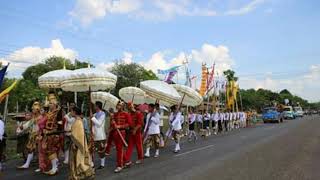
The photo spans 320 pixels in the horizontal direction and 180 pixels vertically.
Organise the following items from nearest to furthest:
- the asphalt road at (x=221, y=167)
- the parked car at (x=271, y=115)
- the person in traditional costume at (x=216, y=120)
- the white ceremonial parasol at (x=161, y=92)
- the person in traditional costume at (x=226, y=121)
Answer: the asphalt road at (x=221, y=167) < the white ceremonial parasol at (x=161, y=92) < the person in traditional costume at (x=216, y=120) < the person in traditional costume at (x=226, y=121) < the parked car at (x=271, y=115)

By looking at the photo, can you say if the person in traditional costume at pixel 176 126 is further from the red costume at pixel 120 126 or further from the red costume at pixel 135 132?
the red costume at pixel 120 126

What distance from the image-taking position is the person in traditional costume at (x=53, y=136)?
38.7 feet

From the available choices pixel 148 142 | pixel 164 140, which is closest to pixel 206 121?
pixel 164 140

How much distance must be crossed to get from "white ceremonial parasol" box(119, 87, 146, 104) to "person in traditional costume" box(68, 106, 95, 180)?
1273 centimetres

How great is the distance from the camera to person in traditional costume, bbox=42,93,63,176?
11781 mm

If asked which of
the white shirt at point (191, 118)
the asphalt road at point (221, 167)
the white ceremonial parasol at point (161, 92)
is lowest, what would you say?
the asphalt road at point (221, 167)

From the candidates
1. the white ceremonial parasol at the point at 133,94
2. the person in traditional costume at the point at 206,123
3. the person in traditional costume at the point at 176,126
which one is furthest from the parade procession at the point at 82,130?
the person in traditional costume at the point at 206,123

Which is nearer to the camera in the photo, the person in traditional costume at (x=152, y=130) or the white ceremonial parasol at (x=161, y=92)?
the white ceremonial parasol at (x=161, y=92)

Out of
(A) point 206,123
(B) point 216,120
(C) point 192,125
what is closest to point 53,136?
(C) point 192,125

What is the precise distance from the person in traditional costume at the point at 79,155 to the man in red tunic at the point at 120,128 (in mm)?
2400

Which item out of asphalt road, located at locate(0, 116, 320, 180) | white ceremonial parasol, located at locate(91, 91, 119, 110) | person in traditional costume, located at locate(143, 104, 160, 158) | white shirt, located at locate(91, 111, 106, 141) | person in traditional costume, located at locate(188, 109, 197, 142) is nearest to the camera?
asphalt road, located at locate(0, 116, 320, 180)

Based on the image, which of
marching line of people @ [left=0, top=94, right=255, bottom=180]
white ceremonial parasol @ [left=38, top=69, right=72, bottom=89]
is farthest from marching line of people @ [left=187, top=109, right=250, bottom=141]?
marching line of people @ [left=0, top=94, right=255, bottom=180]

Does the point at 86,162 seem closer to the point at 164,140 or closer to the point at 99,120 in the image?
the point at 99,120

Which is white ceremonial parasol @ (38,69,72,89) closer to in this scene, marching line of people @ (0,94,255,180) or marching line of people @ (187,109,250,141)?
marching line of people @ (0,94,255,180)
